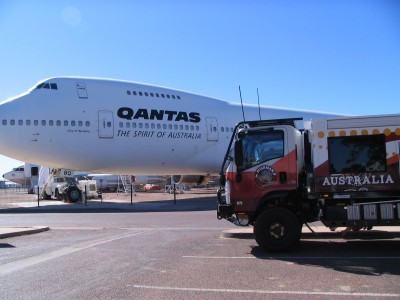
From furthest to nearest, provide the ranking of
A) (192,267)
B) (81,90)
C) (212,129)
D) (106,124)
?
(212,129)
(106,124)
(81,90)
(192,267)

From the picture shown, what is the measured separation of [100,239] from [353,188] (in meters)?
5.93

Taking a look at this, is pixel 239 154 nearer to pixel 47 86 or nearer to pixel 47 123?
pixel 47 123

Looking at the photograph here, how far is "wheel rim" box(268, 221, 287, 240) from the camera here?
29.8ft

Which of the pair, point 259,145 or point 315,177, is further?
point 259,145

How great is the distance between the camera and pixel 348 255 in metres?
8.66

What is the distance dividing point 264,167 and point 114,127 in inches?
625

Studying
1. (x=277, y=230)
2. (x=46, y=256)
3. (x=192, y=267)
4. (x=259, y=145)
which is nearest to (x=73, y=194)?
(x=46, y=256)

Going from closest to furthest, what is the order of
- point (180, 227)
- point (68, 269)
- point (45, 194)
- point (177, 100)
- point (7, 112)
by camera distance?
point (68, 269)
point (180, 227)
point (7, 112)
point (177, 100)
point (45, 194)

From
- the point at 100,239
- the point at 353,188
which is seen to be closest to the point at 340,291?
the point at 353,188

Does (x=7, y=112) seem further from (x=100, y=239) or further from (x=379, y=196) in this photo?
(x=379, y=196)

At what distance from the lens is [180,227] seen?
547 inches

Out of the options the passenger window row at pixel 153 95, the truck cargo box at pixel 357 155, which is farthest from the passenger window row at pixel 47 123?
the truck cargo box at pixel 357 155

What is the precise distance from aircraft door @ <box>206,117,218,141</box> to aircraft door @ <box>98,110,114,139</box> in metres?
6.12

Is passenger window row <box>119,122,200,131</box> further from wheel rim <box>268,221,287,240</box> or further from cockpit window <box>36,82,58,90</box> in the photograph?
wheel rim <box>268,221,287,240</box>
